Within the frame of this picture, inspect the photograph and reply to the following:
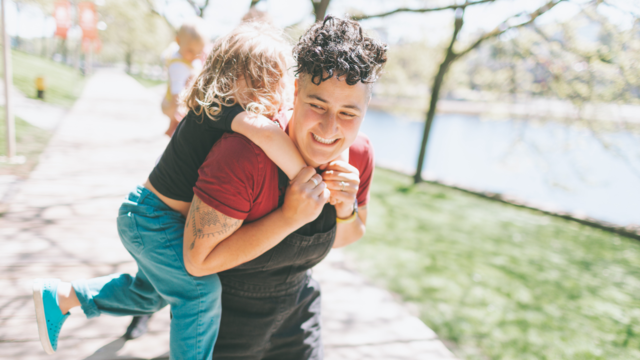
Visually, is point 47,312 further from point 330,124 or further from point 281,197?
point 330,124

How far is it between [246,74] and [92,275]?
2226 mm

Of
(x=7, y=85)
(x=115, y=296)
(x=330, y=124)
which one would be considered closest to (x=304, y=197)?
(x=330, y=124)

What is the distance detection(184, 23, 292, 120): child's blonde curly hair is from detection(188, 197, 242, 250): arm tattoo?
426 millimetres

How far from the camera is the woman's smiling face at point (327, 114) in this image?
4.19 feet

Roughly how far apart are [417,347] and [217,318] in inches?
63.8

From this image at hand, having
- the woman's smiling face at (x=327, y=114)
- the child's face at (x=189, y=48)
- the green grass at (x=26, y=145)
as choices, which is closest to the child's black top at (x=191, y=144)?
the woman's smiling face at (x=327, y=114)

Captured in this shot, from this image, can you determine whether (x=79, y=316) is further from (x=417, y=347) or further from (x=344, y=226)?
(x=417, y=347)

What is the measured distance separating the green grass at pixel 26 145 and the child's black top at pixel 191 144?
15.0 feet

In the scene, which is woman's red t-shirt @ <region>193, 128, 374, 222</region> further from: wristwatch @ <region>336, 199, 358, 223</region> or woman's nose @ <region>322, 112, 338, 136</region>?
wristwatch @ <region>336, 199, 358, 223</region>

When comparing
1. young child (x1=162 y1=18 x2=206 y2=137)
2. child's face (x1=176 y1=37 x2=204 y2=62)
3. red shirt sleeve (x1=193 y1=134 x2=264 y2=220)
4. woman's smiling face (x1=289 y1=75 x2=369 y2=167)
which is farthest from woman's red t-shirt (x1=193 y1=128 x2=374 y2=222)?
child's face (x1=176 y1=37 x2=204 y2=62)

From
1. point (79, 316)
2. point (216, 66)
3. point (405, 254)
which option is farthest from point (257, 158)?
point (405, 254)

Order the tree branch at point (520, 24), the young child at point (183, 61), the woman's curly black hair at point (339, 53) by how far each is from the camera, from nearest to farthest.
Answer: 1. the woman's curly black hair at point (339, 53)
2. the young child at point (183, 61)
3. the tree branch at point (520, 24)

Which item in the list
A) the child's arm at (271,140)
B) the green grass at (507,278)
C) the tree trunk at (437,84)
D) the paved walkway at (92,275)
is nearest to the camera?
the child's arm at (271,140)

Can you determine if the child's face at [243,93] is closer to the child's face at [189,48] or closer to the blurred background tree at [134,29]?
the child's face at [189,48]
